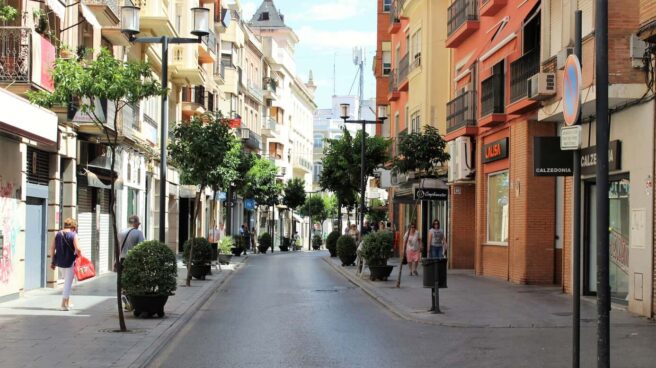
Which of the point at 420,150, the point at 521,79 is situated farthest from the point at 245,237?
the point at 521,79

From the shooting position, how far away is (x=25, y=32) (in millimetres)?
17516

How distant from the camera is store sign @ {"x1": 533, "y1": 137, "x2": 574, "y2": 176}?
920 cm

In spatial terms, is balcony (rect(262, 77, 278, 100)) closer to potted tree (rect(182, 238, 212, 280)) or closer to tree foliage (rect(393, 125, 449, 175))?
potted tree (rect(182, 238, 212, 280))

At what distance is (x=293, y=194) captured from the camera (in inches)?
3007

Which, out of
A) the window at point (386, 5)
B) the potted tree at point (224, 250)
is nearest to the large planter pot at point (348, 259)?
the potted tree at point (224, 250)

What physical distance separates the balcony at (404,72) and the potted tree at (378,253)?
15825mm

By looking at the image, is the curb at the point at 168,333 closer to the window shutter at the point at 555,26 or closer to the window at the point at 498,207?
the window at the point at 498,207

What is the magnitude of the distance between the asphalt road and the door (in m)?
4.52

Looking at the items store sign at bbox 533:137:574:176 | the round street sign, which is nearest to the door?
store sign at bbox 533:137:574:176

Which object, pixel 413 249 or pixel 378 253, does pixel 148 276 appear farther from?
pixel 413 249

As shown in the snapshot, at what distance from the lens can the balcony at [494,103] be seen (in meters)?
23.7

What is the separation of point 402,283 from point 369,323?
9191 mm

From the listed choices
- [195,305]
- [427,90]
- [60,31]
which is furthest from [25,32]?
[427,90]

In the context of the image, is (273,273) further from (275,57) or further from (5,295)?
(275,57)
